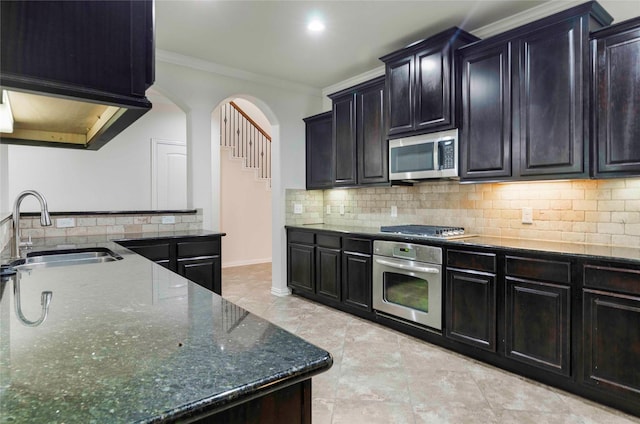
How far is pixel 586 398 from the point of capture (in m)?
2.26

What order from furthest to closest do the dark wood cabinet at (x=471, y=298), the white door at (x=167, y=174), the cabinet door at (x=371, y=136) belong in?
the white door at (x=167, y=174)
the cabinet door at (x=371, y=136)
the dark wood cabinet at (x=471, y=298)

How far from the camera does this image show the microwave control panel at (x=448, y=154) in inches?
121

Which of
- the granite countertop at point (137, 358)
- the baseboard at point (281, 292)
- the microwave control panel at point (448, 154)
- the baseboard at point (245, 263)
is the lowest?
the baseboard at point (281, 292)

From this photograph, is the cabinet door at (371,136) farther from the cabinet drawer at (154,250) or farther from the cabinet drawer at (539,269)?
the cabinet drawer at (154,250)

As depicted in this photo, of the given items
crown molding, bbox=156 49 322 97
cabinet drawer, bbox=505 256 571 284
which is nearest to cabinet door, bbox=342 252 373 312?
cabinet drawer, bbox=505 256 571 284

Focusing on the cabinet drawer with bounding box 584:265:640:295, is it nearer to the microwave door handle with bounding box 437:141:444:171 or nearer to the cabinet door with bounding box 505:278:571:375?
the cabinet door with bounding box 505:278:571:375

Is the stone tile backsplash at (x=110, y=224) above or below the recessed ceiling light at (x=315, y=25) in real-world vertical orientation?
below

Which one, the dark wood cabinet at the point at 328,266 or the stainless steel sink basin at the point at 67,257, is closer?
the stainless steel sink basin at the point at 67,257

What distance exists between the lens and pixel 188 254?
330 centimetres

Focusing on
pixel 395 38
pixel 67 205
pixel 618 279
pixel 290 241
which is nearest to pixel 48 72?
pixel 618 279

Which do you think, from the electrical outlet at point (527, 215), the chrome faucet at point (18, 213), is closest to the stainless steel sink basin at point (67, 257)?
the chrome faucet at point (18, 213)

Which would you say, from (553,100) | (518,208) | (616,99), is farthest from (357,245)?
(616,99)

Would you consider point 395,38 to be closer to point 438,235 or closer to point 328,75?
point 328,75

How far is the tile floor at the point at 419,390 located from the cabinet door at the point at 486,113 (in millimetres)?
1471
